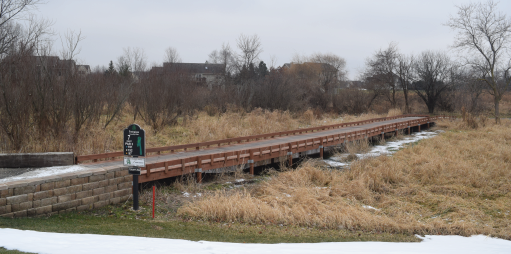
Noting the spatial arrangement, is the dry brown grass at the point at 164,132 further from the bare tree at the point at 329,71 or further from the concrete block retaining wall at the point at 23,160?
the bare tree at the point at 329,71

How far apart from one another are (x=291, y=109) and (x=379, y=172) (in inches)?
861

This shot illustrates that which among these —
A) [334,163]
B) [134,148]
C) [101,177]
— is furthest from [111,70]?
[134,148]

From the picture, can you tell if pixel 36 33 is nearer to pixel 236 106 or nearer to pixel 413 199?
pixel 413 199

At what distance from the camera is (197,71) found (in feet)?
205

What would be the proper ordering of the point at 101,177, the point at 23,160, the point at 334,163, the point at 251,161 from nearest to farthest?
the point at 101,177 → the point at 23,160 → the point at 251,161 → the point at 334,163

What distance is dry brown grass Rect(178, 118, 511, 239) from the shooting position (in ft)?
29.2

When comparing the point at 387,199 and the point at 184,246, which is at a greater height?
the point at 184,246

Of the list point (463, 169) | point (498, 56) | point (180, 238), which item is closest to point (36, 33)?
point (180, 238)

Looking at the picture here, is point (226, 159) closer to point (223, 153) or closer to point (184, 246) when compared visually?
point (223, 153)

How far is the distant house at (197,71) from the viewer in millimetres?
25150

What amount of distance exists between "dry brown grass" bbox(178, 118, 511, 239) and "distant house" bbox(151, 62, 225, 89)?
46.5 ft

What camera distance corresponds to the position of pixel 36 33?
47.4ft

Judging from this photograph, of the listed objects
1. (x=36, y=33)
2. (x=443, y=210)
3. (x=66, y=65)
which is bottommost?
(x=443, y=210)

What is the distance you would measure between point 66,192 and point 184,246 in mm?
3783
